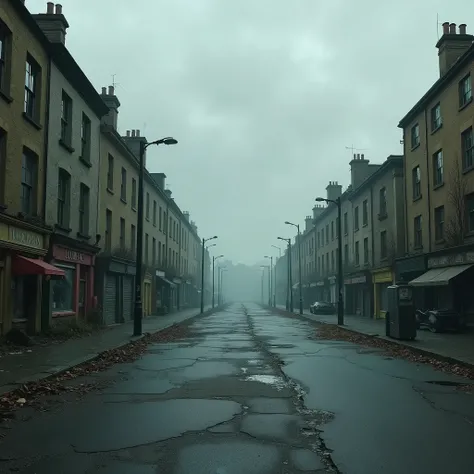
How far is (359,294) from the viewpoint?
132 feet

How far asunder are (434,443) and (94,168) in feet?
69.0

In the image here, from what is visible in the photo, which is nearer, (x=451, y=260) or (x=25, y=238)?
(x=25, y=238)

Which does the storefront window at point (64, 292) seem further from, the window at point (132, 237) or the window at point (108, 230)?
the window at point (132, 237)

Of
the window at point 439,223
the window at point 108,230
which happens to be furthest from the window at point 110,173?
the window at point 439,223

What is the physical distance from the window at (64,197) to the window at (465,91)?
16.0 metres

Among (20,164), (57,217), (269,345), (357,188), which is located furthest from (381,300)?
(20,164)

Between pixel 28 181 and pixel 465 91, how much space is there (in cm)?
1721

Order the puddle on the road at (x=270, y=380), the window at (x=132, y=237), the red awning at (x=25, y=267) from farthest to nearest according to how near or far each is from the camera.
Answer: the window at (x=132, y=237) < the red awning at (x=25, y=267) < the puddle on the road at (x=270, y=380)

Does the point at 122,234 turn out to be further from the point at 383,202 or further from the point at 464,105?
the point at 464,105

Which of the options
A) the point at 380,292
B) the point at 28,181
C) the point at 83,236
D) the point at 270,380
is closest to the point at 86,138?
the point at 83,236

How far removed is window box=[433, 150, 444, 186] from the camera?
2453 cm

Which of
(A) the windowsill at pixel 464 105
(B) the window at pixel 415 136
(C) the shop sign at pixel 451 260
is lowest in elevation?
(C) the shop sign at pixel 451 260

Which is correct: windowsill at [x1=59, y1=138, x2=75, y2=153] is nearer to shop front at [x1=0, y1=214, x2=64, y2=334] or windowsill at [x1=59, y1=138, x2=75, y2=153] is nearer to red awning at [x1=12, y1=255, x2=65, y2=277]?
shop front at [x1=0, y1=214, x2=64, y2=334]

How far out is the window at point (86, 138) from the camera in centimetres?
2298
